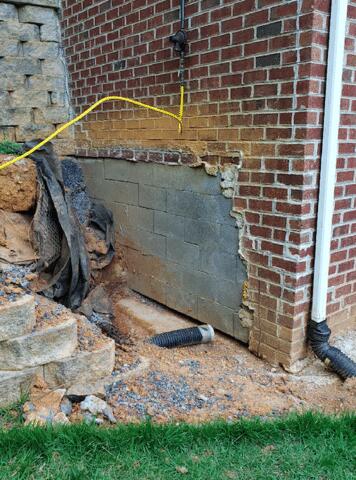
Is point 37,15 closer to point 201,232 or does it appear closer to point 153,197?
point 153,197

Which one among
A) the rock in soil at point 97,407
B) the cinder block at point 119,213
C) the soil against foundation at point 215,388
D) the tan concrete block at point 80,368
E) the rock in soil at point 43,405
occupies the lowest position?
the soil against foundation at point 215,388

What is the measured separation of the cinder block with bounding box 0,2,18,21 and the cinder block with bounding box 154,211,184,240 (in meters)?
2.61

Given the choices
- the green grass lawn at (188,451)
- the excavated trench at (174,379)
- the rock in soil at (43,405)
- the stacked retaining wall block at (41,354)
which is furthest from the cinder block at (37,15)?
the green grass lawn at (188,451)

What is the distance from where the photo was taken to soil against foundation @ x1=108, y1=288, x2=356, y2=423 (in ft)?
8.92

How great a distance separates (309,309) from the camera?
3092 millimetres

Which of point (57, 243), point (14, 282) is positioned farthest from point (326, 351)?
point (57, 243)

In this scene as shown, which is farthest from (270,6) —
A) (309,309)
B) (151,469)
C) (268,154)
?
(151,469)

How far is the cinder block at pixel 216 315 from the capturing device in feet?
11.7

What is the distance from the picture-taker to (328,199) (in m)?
2.87

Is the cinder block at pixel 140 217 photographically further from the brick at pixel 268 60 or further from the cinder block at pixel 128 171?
the brick at pixel 268 60

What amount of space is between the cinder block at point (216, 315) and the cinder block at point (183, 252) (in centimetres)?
33

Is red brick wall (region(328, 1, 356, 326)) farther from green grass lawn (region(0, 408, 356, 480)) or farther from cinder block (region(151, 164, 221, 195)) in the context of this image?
green grass lawn (region(0, 408, 356, 480))

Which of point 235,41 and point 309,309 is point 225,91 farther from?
point 309,309

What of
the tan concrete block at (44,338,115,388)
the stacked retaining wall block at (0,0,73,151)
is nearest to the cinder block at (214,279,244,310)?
the tan concrete block at (44,338,115,388)
